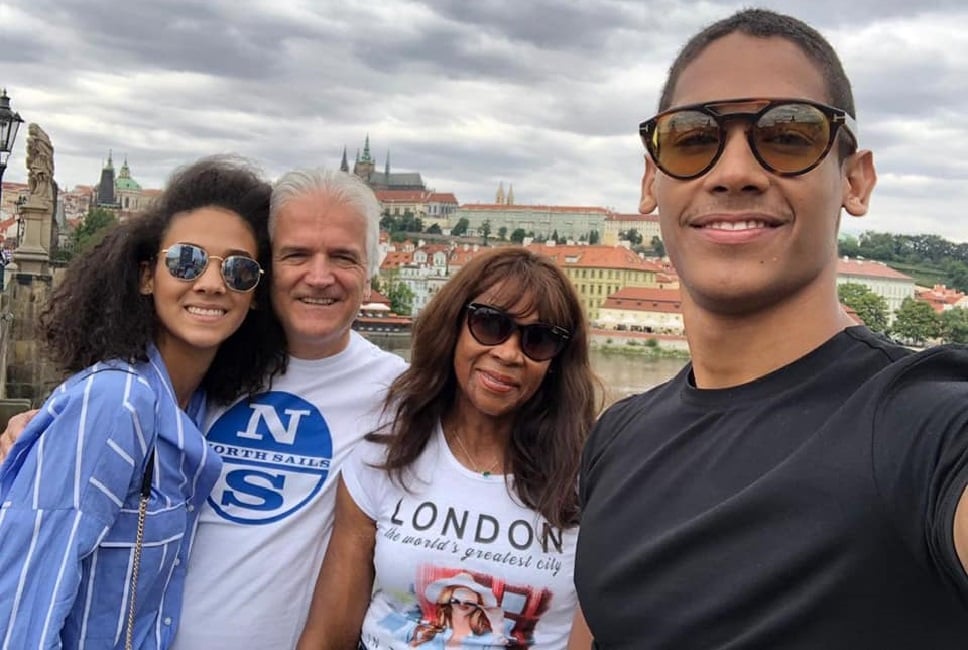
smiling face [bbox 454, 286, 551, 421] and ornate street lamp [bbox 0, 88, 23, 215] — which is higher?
ornate street lamp [bbox 0, 88, 23, 215]

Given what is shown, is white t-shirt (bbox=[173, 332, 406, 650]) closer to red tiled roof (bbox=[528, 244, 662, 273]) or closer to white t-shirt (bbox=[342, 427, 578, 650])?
white t-shirt (bbox=[342, 427, 578, 650])

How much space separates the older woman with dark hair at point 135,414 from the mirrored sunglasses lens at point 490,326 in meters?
0.46

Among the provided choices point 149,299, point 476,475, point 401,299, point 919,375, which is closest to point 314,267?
point 149,299

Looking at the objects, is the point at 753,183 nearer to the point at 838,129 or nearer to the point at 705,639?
the point at 838,129

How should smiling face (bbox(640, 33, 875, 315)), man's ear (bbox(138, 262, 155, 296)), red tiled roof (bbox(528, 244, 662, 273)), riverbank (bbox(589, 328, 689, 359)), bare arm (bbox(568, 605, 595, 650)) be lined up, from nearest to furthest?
smiling face (bbox(640, 33, 875, 315)) < bare arm (bbox(568, 605, 595, 650)) < man's ear (bbox(138, 262, 155, 296)) < riverbank (bbox(589, 328, 689, 359)) < red tiled roof (bbox(528, 244, 662, 273))

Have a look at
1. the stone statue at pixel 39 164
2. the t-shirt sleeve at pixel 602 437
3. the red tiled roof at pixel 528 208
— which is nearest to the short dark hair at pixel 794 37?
the t-shirt sleeve at pixel 602 437

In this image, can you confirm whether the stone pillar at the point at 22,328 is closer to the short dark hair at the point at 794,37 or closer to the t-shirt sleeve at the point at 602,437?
the t-shirt sleeve at the point at 602,437

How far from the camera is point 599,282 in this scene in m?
56.0

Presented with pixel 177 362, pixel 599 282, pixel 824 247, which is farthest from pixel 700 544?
pixel 599 282

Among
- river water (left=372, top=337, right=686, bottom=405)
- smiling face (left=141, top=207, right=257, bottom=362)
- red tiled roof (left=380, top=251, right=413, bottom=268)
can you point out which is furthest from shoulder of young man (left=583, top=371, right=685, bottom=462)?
red tiled roof (left=380, top=251, right=413, bottom=268)

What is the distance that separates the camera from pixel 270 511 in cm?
160

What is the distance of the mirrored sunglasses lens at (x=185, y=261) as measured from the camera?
61.9 inches

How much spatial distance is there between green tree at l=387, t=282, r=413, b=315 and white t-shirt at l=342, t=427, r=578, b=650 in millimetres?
45699

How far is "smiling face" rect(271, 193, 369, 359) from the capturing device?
1.70m
